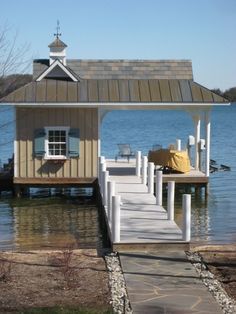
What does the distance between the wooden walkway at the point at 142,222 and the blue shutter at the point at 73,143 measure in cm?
185

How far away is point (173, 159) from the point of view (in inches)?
886

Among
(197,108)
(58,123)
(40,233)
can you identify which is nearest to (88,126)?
(58,123)

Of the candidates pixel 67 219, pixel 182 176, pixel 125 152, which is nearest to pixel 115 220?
pixel 67 219

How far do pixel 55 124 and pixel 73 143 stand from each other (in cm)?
103

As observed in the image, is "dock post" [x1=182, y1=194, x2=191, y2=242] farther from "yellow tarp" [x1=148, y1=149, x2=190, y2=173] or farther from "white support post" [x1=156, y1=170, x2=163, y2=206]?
"yellow tarp" [x1=148, y1=149, x2=190, y2=173]

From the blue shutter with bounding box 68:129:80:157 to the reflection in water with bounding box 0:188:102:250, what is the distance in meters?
1.91

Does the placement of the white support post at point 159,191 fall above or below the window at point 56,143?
below

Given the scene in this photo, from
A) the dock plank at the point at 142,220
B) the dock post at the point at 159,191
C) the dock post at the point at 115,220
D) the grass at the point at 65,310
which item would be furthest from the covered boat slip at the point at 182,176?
the grass at the point at 65,310

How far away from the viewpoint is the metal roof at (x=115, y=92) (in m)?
21.7

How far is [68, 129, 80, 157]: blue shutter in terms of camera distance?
71.6 feet

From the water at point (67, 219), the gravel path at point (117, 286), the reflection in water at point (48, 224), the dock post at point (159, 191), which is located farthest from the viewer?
the dock post at point (159, 191)

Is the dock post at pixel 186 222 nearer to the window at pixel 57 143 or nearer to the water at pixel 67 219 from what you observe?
the water at pixel 67 219

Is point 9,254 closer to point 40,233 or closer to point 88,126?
point 40,233

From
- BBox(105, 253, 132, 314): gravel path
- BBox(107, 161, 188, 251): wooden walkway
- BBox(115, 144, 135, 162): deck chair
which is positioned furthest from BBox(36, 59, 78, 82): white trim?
BBox(105, 253, 132, 314): gravel path
